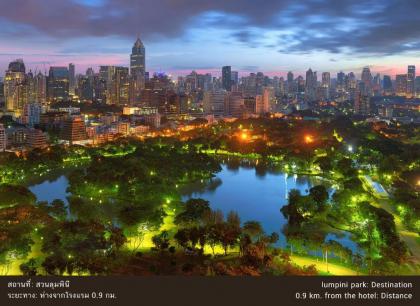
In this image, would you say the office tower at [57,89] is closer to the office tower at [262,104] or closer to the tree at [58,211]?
the office tower at [262,104]

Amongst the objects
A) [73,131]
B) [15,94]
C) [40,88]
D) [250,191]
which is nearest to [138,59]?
[40,88]

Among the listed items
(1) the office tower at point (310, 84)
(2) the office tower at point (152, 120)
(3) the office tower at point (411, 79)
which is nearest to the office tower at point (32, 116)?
(2) the office tower at point (152, 120)

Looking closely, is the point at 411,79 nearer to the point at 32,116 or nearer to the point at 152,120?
the point at 152,120

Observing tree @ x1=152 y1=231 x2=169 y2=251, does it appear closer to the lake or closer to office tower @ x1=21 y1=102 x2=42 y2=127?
the lake

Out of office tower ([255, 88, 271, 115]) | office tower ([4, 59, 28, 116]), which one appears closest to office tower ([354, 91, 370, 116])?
office tower ([255, 88, 271, 115])

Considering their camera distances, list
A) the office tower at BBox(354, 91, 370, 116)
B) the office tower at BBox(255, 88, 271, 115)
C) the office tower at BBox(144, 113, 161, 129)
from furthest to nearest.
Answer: the office tower at BBox(255, 88, 271, 115), the office tower at BBox(354, 91, 370, 116), the office tower at BBox(144, 113, 161, 129)

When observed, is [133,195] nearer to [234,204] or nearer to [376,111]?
[234,204]
